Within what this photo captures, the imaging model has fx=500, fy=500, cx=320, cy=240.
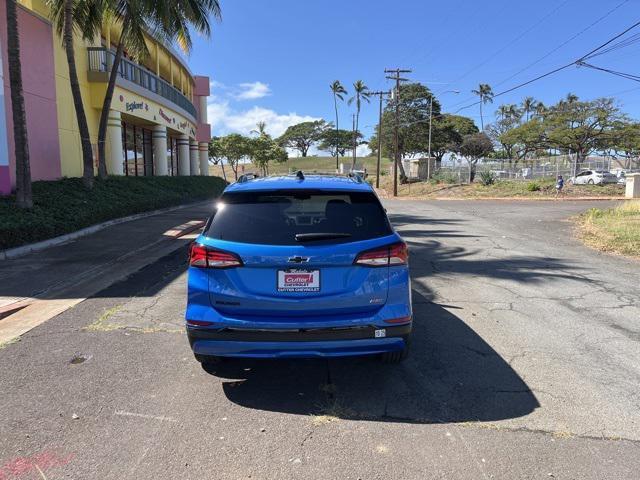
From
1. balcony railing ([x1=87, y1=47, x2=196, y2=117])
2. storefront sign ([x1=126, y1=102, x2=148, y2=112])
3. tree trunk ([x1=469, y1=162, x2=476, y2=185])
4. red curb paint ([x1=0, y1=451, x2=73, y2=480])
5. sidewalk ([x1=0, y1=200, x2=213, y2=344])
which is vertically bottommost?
red curb paint ([x1=0, y1=451, x2=73, y2=480])

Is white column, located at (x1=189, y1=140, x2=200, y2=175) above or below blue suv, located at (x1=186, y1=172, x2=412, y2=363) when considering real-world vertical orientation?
above

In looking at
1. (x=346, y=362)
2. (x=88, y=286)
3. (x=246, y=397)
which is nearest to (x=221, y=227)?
(x=246, y=397)

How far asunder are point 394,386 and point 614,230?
1130cm

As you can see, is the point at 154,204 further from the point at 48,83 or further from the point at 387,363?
the point at 387,363

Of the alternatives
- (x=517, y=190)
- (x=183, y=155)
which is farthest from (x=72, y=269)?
(x=517, y=190)

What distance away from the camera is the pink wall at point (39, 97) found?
14.8m

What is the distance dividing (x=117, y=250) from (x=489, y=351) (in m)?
8.28

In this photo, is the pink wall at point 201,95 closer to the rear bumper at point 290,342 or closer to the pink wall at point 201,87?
the pink wall at point 201,87

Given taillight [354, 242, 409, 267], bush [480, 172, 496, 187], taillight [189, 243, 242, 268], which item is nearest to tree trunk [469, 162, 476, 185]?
bush [480, 172, 496, 187]

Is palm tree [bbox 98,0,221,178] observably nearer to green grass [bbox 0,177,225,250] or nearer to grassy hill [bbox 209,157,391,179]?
green grass [bbox 0,177,225,250]

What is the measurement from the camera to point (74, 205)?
1310 centimetres

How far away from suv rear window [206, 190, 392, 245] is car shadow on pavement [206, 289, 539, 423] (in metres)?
1.23

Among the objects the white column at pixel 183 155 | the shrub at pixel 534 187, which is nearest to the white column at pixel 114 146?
the white column at pixel 183 155

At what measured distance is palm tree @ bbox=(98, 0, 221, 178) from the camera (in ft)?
54.1
